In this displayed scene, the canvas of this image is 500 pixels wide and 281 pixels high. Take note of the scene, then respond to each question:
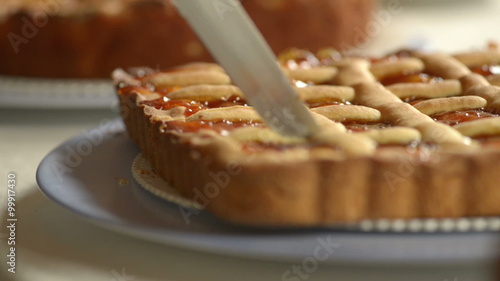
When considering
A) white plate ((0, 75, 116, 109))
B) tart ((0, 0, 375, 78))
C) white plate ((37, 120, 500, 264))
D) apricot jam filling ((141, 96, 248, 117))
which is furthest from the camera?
tart ((0, 0, 375, 78))

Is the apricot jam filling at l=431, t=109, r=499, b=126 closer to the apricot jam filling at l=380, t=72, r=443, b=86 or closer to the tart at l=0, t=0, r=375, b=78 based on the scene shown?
the apricot jam filling at l=380, t=72, r=443, b=86

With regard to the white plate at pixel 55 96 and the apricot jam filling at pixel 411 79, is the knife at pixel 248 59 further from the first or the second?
A: the white plate at pixel 55 96

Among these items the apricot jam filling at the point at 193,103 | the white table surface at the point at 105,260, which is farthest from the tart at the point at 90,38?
the apricot jam filling at the point at 193,103

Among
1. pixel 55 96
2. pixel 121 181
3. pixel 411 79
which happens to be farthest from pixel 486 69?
pixel 55 96

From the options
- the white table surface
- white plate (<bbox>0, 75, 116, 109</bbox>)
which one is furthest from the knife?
white plate (<bbox>0, 75, 116, 109</bbox>)

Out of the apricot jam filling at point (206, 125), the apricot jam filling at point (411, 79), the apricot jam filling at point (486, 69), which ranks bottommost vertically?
the apricot jam filling at point (206, 125)

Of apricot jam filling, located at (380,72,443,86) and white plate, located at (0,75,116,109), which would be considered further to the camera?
white plate, located at (0,75,116,109)
